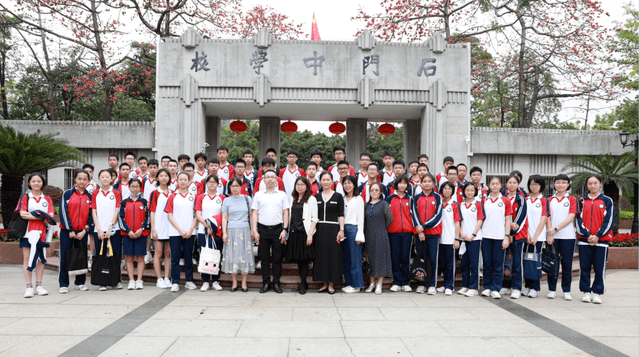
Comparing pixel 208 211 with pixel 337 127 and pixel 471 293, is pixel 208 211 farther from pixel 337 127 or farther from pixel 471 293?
pixel 337 127

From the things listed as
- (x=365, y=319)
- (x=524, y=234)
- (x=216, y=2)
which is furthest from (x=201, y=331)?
(x=216, y=2)

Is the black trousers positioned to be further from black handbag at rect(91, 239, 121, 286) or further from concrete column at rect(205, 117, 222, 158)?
concrete column at rect(205, 117, 222, 158)

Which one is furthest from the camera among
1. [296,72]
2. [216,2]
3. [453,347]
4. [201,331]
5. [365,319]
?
[216,2]

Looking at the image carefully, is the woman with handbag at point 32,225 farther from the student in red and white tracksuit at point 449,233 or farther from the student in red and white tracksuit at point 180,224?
the student in red and white tracksuit at point 449,233

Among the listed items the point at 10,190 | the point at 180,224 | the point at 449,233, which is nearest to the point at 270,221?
the point at 180,224

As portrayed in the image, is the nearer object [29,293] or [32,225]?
[29,293]

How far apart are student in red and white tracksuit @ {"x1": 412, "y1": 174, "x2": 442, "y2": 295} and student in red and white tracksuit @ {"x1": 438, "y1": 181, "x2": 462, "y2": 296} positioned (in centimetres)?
12

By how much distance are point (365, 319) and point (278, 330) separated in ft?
3.32

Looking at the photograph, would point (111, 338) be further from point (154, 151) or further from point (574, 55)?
point (574, 55)

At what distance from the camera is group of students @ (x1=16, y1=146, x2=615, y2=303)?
5.89 metres

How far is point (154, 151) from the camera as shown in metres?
13.1

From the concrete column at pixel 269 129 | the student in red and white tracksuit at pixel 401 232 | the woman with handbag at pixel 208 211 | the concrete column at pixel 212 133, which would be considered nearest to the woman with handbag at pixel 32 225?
the woman with handbag at pixel 208 211

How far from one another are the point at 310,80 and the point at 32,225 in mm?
8092

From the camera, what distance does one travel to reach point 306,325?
176 inches
